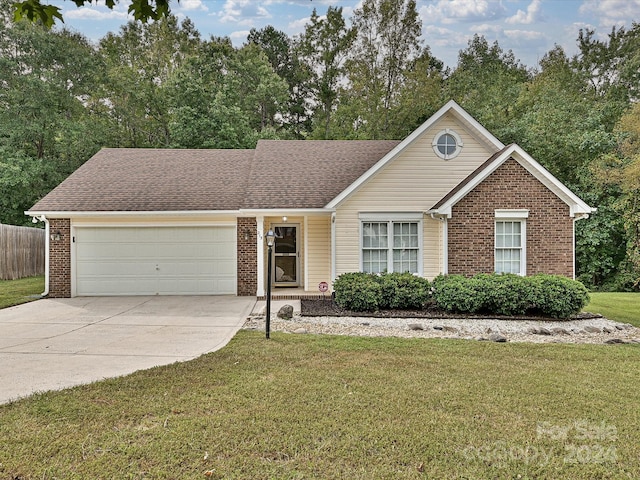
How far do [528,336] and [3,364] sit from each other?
8.83m

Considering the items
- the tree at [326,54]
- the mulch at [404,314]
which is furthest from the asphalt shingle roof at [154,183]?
the tree at [326,54]

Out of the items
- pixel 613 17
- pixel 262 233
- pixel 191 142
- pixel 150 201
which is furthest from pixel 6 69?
pixel 613 17

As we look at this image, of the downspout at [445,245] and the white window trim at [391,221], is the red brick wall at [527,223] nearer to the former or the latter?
the downspout at [445,245]

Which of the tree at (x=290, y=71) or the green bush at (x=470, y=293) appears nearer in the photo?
the green bush at (x=470, y=293)

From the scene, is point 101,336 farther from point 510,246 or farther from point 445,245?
point 510,246

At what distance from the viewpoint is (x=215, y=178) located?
559 inches

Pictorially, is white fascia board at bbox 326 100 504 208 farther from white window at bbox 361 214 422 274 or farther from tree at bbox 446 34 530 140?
tree at bbox 446 34 530 140

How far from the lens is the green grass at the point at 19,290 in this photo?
37.0 feet

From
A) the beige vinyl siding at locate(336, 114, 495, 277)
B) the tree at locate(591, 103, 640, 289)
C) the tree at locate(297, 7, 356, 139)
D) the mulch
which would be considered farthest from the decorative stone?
the tree at locate(297, 7, 356, 139)

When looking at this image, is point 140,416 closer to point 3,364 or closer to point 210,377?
point 210,377

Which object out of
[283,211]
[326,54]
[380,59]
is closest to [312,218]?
[283,211]

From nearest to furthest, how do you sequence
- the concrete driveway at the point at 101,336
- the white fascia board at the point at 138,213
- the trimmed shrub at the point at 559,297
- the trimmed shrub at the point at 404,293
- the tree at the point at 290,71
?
the concrete driveway at the point at 101,336, the trimmed shrub at the point at 559,297, the trimmed shrub at the point at 404,293, the white fascia board at the point at 138,213, the tree at the point at 290,71

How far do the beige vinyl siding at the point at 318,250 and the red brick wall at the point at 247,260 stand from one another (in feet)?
5.50

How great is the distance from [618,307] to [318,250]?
8797mm
